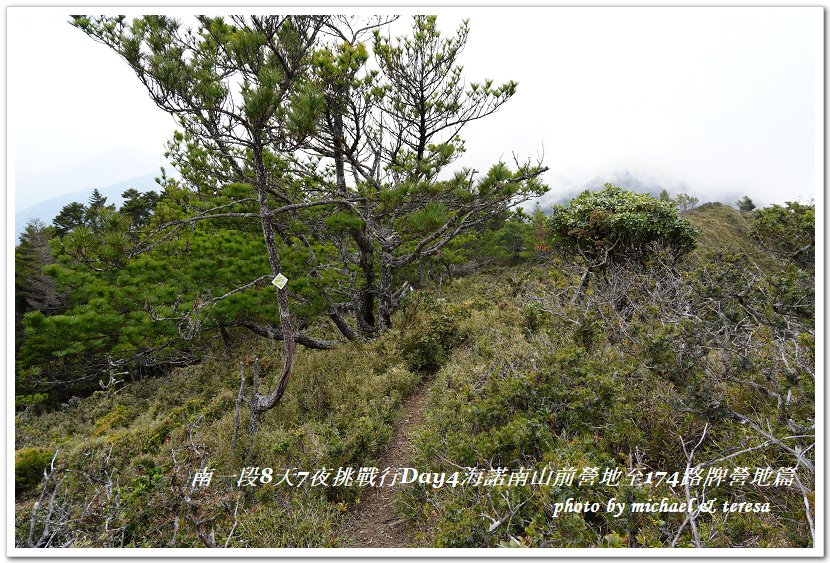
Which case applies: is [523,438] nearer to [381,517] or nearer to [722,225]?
[381,517]

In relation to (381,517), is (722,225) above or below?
above

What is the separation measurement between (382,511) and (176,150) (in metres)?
8.29

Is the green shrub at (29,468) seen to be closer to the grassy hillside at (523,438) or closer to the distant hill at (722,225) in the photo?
the grassy hillside at (523,438)

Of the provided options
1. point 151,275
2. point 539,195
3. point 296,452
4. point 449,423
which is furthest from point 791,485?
point 151,275

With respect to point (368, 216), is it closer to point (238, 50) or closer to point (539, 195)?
point (238, 50)

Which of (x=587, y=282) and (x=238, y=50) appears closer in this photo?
(x=238, y=50)

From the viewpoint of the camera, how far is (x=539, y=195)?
6258 mm

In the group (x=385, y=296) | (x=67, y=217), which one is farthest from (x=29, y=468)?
(x=67, y=217)

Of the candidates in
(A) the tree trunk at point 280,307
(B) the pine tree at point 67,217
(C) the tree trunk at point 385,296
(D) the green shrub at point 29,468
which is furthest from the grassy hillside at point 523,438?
(B) the pine tree at point 67,217

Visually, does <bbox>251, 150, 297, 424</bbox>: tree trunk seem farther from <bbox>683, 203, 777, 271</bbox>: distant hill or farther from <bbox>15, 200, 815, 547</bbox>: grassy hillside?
<bbox>683, 203, 777, 271</bbox>: distant hill

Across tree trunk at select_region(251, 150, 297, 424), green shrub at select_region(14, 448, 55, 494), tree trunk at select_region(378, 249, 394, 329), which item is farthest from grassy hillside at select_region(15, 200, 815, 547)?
tree trunk at select_region(378, 249, 394, 329)

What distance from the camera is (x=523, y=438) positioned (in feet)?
10.8

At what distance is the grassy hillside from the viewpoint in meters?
2.57

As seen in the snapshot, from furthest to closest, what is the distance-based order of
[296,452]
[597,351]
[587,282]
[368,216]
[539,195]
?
[587,282] → [539,195] → [368,216] → [597,351] → [296,452]
